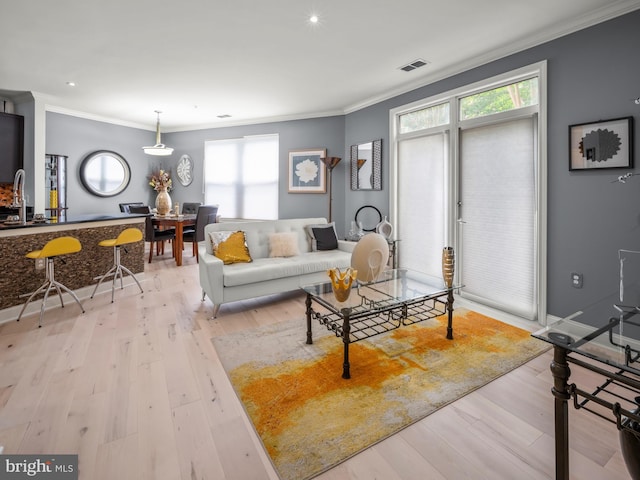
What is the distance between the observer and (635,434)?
3.44ft

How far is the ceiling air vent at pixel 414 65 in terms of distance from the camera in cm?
376

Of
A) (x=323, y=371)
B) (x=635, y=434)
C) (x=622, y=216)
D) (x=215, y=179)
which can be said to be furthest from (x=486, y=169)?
(x=215, y=179)

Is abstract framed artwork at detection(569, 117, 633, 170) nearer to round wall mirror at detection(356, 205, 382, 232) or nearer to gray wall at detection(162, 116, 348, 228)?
round wall mirror at detection(356, 205, 382, 232)

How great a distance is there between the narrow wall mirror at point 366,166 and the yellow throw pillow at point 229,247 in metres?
2.39

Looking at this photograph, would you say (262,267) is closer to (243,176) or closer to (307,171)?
(307,171)

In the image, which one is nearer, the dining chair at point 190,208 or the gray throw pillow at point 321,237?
the gray throw pillow at point 321,237

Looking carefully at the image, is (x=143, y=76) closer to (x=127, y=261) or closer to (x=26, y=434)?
(x=127, y=261)

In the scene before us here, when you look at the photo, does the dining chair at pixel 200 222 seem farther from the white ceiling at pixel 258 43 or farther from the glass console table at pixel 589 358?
the glass console table at pixel 589 358

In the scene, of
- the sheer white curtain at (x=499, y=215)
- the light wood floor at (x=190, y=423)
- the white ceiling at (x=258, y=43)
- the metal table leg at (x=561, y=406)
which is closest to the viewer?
the metal table leg at (x=561, y=406)

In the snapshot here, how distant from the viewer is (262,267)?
3570 mm

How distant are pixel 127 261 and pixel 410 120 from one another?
4.37 meters

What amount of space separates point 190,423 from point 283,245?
8.17 ft

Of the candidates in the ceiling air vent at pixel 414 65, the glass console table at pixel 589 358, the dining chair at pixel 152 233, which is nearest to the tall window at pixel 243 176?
the dining chair at pixel 152 233

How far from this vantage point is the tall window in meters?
6.58
